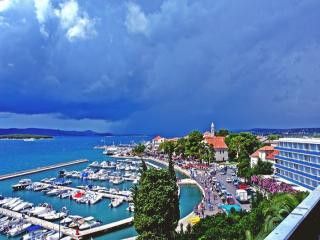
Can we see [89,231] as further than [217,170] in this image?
No

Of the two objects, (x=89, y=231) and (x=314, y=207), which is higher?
(x=314, y=207)

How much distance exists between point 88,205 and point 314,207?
160ft

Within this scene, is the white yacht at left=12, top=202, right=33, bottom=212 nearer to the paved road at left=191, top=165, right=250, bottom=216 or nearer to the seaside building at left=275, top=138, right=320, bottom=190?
the paved road at left=191, top=165, right=250, bottom=216

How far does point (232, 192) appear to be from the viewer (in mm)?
47000

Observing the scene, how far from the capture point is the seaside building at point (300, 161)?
38.4 m

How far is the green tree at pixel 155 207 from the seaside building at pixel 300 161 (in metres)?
20.5

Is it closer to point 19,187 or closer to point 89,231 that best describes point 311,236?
point 89,231

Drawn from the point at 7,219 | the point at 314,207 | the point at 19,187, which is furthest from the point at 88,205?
the point at 314,207

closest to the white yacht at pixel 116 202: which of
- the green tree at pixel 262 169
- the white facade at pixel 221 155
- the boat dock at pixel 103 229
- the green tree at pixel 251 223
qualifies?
the boat dock at pixel 103 229

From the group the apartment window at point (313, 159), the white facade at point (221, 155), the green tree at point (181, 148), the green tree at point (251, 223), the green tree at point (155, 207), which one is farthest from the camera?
the green tree at point (181, 148)

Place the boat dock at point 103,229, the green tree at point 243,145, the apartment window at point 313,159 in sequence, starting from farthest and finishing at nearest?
the green tree at point 243,145 < the apartment window at point 313,159 < the boat dock at point 103,229

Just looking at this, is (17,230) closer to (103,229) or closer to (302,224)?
(103,229)

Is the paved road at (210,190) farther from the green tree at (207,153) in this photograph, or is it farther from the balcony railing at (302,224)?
the balcony railing at (302,224)

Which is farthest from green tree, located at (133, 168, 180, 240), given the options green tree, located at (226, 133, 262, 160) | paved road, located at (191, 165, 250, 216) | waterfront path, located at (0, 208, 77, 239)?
green tree, located at (226, 133, 262, 160)
